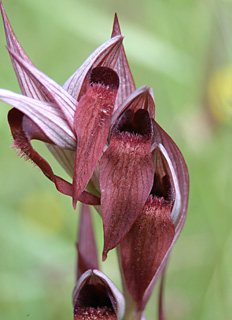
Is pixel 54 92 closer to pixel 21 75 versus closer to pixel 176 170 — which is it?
pixel 21 75

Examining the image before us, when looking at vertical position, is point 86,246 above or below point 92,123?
below

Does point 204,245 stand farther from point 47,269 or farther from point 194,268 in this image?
point 47,269

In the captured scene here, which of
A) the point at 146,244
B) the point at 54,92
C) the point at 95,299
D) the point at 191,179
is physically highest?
the point at 54,92

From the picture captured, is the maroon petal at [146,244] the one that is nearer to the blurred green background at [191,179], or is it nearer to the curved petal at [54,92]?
the curved petal at [54,92]

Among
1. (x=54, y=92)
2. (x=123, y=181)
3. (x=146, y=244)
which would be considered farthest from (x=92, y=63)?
(x=146, y=244)

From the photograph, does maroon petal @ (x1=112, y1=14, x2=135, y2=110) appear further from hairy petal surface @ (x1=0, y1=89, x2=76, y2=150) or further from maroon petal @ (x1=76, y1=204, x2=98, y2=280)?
maroon petal @ (x1=76, y1=204, x2=98, y2=280)

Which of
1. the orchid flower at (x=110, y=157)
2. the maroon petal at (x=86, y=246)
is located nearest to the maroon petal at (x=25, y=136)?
the orchid flower at (x=110, y=157)

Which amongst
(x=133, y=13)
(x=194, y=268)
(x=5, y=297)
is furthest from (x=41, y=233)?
(x=133, y=13)
